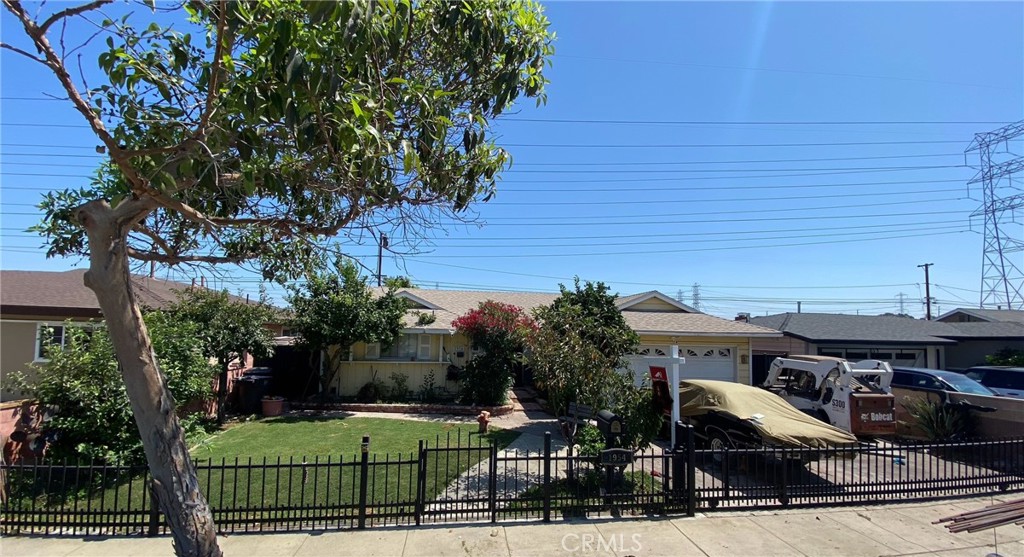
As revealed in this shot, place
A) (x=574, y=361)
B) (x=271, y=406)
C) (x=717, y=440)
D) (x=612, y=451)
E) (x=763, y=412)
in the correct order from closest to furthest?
1. (x=612, y=451)
2. (x=574, y=361)
3. (x=763, y=412)
4. (x=717, y=440)
5. (x=271, y=406)

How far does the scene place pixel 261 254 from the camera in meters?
6.62

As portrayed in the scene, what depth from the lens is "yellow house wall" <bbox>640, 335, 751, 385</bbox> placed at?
54.4 ft

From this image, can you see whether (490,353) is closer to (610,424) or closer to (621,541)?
(610,424)

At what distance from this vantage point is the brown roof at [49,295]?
11828 millimetres

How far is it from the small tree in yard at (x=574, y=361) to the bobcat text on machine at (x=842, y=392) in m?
4.69

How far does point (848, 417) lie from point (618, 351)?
15.5 ft

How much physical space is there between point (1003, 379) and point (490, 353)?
593 inches

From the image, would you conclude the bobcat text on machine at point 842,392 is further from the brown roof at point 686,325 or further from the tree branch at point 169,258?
the tree branch at point 169,258

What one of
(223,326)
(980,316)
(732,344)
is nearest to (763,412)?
(732,344)

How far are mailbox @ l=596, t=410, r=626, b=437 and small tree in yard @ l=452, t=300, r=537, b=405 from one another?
25.0 ft

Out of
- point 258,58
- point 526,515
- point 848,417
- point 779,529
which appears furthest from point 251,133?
point 848,417

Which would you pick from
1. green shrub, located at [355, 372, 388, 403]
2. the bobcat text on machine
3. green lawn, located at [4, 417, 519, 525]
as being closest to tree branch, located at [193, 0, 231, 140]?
green lawn, located at [4, 417, 519, 525]

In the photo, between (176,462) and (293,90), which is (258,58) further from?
(176,462)

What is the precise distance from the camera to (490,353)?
50.9ft
